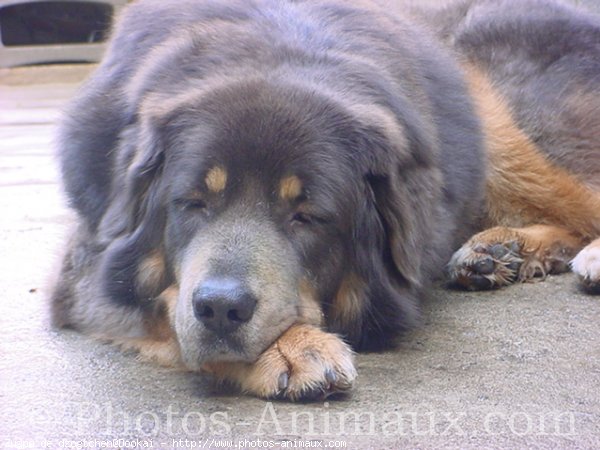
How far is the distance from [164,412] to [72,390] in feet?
1.31

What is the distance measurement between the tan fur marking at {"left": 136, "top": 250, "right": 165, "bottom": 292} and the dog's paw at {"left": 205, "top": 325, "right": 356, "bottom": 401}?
46cm

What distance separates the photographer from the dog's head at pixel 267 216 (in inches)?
114

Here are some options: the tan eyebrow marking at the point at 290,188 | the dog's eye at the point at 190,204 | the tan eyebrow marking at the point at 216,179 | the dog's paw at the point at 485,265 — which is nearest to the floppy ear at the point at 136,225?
the dog's eye at the point at 190,204

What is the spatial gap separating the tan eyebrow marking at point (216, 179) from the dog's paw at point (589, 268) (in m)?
1.77

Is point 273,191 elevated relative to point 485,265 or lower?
elevated

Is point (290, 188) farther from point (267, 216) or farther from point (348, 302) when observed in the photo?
point (348, 302)

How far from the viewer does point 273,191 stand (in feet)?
10.0

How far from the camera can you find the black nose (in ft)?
9.07

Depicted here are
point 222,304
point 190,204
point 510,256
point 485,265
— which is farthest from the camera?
point 510,256

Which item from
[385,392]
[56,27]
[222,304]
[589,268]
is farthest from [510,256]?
[56,27]

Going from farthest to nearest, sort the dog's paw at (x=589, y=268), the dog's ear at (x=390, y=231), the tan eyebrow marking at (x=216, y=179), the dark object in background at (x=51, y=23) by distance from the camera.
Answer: the dark object in background at (x=51, y=23) < the dog's paw at (x=589, y=268) < the dog's ear at (x=390, y=231) < the tan eyebrow marking at (x=216, y=179)

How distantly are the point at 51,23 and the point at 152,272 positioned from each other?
1299cm

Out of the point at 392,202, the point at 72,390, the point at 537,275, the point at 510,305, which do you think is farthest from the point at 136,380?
the point at 537,275

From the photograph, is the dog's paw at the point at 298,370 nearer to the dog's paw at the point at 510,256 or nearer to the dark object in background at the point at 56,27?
the dog's paw at the point at 510,256
